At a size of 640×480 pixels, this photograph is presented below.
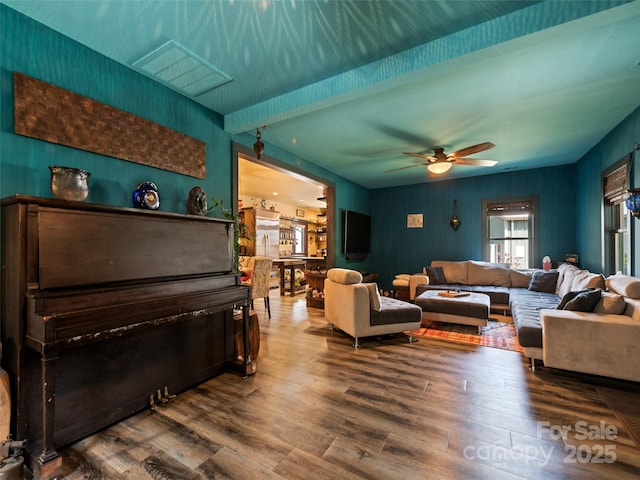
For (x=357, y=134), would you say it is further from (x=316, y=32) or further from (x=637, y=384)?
(x=637, y=384)

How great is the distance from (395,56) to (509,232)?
18.4ft

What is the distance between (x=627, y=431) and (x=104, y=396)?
3.48 metres

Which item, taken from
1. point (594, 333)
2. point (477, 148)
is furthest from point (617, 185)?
point (594, 333)

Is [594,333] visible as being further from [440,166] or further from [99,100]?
[99,100]

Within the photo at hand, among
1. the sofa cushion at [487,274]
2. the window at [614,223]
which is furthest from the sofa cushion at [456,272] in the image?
the window at [614,223]

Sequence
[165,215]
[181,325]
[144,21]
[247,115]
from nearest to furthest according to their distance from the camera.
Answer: [144,21] → [165,215] → [181,325] → [247,115]

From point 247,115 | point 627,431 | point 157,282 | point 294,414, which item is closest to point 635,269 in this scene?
point 627,431

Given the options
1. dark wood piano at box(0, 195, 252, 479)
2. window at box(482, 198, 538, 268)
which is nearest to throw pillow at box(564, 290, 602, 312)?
dark wood piano at box(0, 195, 252, 479)

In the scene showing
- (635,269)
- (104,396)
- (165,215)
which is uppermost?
(165,215)

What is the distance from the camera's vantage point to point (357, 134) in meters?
3.92

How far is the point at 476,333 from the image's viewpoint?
12.5 feet

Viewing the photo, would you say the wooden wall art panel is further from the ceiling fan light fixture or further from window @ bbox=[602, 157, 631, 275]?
window @ bbox=[602, 157, 631, 275]

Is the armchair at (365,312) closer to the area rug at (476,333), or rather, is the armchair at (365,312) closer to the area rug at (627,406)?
the area rug at (476,333)

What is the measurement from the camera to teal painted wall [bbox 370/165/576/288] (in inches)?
218
